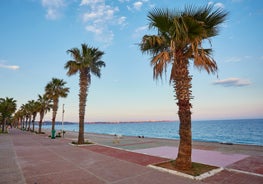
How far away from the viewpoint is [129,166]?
27.0 feet

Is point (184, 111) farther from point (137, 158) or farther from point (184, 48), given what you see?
point (137, 158)

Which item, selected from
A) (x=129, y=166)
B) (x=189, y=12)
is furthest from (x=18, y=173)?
(x=189, y=12)

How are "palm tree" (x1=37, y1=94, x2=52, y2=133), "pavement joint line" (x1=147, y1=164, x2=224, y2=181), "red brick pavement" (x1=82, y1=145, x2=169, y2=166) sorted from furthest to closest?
"palm tree" (x1=37, y1=94, x2=52, y2=133)
"red brick pavement" (x1=82, y1=145, x2=169, y2=166)
"pavement joint line" (x1=147, y1=164, x2=224, y2=181)

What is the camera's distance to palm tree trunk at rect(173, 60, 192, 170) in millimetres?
7332

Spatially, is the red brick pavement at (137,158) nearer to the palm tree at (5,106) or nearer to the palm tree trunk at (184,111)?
the palm tree trunk at (184,111)

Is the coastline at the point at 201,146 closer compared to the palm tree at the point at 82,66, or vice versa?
the coastline at the point at 201,146

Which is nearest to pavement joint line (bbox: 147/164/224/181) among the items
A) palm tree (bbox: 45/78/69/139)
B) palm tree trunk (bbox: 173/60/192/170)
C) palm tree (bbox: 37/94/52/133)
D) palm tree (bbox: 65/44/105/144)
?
palm tree trunk (bbox: 173/60/192/170)

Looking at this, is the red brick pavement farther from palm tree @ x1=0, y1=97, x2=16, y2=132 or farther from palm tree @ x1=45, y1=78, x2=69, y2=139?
palm tree @ x1=0, y1=97, x2=16, y2=132

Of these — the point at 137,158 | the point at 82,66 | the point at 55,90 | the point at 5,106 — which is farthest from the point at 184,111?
the point at 5,106

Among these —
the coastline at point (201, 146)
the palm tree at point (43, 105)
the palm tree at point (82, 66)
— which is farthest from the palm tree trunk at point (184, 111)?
the palm tree at point (43, 105)

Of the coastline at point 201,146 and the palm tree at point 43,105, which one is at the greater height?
the palm tree at point 43,105

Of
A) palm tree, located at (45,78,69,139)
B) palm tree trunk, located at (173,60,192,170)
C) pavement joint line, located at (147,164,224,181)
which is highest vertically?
palm tree, located at (45,78,69,139)

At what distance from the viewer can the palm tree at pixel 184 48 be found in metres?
7.18

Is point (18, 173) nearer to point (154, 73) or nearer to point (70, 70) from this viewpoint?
point (154, 73)
